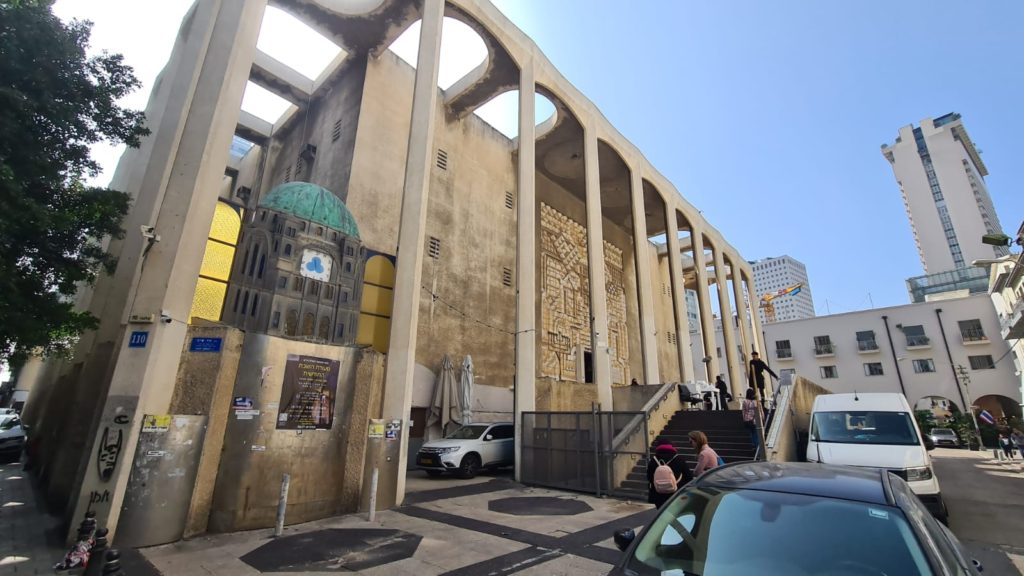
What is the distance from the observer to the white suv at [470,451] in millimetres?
12328

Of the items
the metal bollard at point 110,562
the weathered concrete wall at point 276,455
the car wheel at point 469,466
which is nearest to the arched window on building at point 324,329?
the weathered concrete wall at point 276,455

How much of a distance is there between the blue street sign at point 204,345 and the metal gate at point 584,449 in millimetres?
8113

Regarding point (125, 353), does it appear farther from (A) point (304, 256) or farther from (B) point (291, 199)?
(B) point (291, 199)

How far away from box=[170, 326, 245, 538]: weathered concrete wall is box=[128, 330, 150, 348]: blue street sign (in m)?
0.51

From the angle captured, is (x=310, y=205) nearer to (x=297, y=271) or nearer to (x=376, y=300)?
(x=297, y=271)

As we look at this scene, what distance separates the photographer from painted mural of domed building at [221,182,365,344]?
7.74m

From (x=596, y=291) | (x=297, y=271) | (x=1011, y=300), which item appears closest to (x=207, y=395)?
(x=297, y=271)

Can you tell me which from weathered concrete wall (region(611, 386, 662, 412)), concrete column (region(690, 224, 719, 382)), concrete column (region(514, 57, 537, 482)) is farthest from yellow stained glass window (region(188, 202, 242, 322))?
concrete column (region(690, 224, 719, 382))

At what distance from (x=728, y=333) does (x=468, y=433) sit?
19256 mm

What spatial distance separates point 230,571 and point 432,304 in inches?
490

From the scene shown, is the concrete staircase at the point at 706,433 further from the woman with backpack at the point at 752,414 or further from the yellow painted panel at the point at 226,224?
the yellow painted panel at the point at 226,224

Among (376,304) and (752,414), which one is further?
(752,414)

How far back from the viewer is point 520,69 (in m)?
16.8

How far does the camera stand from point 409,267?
1016 centimetres
